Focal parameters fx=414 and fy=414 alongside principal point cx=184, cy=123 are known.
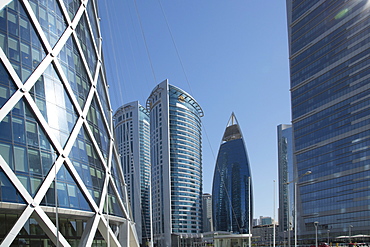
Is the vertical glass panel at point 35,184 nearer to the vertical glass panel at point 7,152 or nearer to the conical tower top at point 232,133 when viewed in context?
the vertical glass panel at point 7,152

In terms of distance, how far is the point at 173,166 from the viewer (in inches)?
6629

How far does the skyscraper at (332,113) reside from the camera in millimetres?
96750

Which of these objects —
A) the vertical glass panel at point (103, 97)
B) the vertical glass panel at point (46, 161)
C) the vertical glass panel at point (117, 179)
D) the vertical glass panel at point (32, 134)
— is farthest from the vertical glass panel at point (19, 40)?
the vertical glass panel at point (117, 179)

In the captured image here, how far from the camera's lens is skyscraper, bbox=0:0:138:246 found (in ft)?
81.7

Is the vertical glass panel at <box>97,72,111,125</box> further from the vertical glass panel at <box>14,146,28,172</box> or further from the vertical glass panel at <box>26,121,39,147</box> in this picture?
the vertical glass panel at <box>14,146,28,172</box>

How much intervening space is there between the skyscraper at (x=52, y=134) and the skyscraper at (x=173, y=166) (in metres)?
A: 129

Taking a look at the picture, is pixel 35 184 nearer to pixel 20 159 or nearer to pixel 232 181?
pixel 20 159

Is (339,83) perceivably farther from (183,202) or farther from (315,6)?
(183,202)

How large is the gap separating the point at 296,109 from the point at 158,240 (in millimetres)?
80456

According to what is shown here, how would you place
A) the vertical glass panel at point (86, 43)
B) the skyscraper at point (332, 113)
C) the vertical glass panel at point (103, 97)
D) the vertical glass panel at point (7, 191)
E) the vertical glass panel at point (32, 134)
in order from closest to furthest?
the vertical glass panel at point (7, 191), the vertical glass panel at point (32, 134), the vertical glass panel at point (86, 43), the vertical glass panel at point (103, 97), the skyscraper at point (332, 113)

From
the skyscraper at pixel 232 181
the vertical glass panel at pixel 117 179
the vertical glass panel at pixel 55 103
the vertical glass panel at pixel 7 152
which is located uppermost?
the vertical glass panel at pixel 55 103

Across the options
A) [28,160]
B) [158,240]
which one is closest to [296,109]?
[158,240]

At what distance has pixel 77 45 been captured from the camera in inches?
1375

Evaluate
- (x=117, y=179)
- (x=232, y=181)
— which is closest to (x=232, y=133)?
(x=232, y=181)
